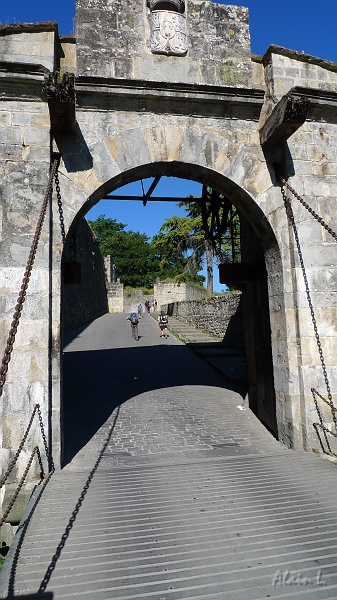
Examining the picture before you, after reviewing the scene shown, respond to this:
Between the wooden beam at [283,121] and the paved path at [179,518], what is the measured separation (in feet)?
12.8

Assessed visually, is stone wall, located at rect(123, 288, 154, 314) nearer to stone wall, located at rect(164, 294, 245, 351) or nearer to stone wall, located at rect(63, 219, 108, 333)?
stone wall, located at rect(63, 219, 108, 333)

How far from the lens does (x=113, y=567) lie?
2.64m

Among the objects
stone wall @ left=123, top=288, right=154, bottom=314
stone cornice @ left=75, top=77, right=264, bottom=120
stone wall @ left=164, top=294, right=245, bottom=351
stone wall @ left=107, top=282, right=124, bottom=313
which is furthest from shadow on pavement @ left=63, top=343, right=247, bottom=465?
stone wall @ left=123, top=288, right=154, bottom=314

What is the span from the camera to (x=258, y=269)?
6.30m

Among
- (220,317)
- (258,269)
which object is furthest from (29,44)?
(220,317)

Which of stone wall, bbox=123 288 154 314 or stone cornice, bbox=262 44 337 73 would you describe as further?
stone wall, bbox=123 288 154 314

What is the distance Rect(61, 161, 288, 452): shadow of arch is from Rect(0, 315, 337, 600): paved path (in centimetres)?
69

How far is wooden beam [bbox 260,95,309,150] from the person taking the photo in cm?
435

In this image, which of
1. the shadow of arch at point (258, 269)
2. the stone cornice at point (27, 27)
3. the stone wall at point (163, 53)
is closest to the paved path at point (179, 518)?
the shadow of arch at point (258, 269)

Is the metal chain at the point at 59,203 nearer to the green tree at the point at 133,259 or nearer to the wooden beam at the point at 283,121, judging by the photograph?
the wooden beam at the point at 283,121

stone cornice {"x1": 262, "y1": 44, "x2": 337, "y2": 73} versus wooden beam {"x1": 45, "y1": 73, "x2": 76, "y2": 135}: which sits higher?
stone cornice {"x1": 262, "y1": 44, "x2": 337, "y2": 73}

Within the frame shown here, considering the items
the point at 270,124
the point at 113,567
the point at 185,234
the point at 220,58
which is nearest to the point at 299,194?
the point at 270,124

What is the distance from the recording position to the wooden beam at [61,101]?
13.1ft

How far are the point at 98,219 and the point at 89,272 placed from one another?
111 feet
